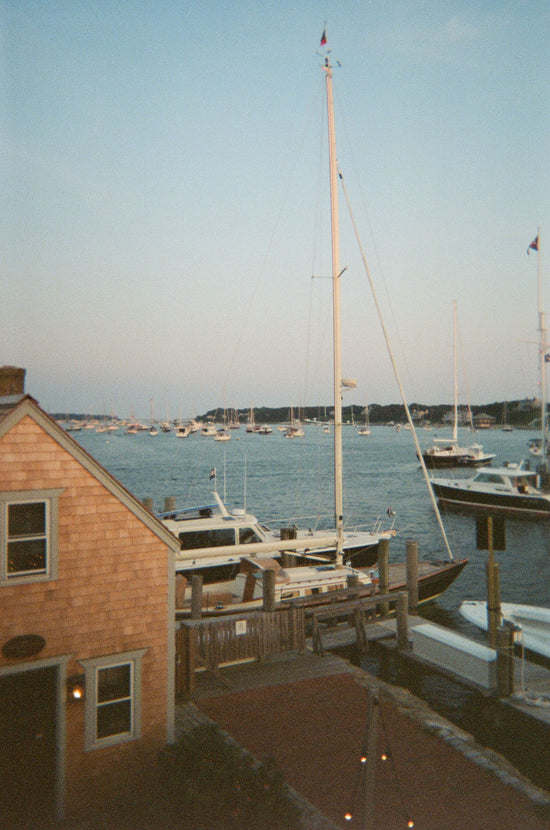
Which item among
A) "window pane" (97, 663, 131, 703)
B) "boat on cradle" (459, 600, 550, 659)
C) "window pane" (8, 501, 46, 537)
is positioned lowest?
"boat on cradle" (459, 600, 550, 659)

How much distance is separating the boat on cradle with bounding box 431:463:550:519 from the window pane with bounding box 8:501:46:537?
149 ft

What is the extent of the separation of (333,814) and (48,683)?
23.8 feet

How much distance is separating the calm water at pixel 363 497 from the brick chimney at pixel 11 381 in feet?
66.9

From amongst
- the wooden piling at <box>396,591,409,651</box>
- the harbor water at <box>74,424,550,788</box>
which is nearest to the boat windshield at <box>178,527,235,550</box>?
the harbor water at <box>74,424,550,788</box>

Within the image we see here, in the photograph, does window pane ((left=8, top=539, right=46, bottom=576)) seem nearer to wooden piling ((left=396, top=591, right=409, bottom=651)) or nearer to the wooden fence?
the wooden fence

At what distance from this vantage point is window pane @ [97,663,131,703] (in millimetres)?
9445

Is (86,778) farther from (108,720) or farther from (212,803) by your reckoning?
(212,803)

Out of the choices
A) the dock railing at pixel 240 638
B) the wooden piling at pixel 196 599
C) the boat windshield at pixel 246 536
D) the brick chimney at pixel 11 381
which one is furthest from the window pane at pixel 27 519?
the boat windshield at pixel 246 536

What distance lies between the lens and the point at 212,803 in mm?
7953

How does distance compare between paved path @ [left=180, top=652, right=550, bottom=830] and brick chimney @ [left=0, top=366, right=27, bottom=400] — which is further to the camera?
brick chimney @ [left=0, top=366, right=27, bottom=400]

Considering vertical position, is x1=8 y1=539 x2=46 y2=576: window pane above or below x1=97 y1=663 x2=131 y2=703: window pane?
above

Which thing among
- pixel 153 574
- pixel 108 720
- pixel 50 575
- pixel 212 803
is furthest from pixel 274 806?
pixel 50 575

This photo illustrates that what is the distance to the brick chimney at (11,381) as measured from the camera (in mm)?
9984

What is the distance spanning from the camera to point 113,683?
31.4 ft
